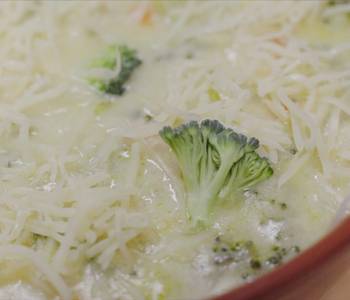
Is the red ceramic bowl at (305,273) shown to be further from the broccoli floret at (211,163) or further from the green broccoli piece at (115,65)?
the green broccoli piece at (115,65)

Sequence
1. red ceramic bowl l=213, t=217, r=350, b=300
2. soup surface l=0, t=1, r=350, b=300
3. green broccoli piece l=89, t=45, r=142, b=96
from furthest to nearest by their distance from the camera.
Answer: green broccoli piece l=89, t=45, r=142, b=96 < soup surface l=0, t=1, r=350, b=300 < red ceramic bowl l=213, t=217, r=350, b=300

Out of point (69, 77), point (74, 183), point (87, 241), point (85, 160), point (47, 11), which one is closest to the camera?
point (87, 241)

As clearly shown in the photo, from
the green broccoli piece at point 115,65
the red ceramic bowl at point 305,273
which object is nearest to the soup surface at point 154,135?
the green broccoli piece at point 115,65

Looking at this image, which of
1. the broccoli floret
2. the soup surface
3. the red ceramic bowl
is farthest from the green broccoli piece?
the red ceramic bowl

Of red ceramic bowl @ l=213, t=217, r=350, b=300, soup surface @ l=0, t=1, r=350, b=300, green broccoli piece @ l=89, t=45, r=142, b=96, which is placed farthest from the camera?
green broccoli piece @ l=89, t=45, r=142, b=96

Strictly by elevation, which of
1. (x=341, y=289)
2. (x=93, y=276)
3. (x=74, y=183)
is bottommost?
(x=341, y=289)

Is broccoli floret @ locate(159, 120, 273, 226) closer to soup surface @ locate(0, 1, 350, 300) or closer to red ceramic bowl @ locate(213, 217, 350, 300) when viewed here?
soup surface @ locate(0, 1, 350, 300)

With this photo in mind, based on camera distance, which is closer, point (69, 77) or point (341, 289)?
point (341, 289)

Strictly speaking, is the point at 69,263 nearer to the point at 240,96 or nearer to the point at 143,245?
the point at 143,245

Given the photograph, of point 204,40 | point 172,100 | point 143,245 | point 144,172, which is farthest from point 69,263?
point 204,40
